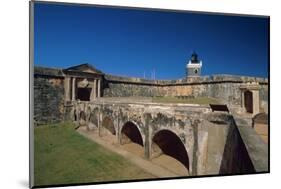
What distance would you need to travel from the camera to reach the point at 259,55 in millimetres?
4719

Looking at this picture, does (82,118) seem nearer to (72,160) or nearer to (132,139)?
(72,160)

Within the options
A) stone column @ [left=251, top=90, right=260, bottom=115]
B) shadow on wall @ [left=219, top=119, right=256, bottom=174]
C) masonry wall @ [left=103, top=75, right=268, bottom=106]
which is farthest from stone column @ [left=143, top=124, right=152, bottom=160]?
stone column @ [left=251, top=90, right=260, bottom=115]

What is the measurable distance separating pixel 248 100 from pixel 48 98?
106 inches

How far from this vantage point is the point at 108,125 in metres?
4.30

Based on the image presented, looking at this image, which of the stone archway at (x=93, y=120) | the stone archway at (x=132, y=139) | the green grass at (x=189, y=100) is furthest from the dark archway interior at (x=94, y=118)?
the green grass at (x=189, y=100)

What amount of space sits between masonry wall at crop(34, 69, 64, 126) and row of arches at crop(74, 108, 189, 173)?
611 mm

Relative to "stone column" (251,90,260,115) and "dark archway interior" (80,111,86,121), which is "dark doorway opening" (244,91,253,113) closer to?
"stone column" (251,90,260,115)

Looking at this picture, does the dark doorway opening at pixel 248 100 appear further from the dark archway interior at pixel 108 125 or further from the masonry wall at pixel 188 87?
the dark archway interior at pixel 108 125

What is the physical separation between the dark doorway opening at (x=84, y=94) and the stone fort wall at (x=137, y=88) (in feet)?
0.62

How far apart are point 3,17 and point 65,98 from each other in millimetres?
1161

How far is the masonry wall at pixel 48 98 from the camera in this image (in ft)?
12.8

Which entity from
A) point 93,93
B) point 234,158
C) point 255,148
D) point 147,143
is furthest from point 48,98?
point 255,148

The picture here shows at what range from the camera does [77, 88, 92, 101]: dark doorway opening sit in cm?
419

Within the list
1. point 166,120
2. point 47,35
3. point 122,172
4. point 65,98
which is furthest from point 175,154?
point 47,35
